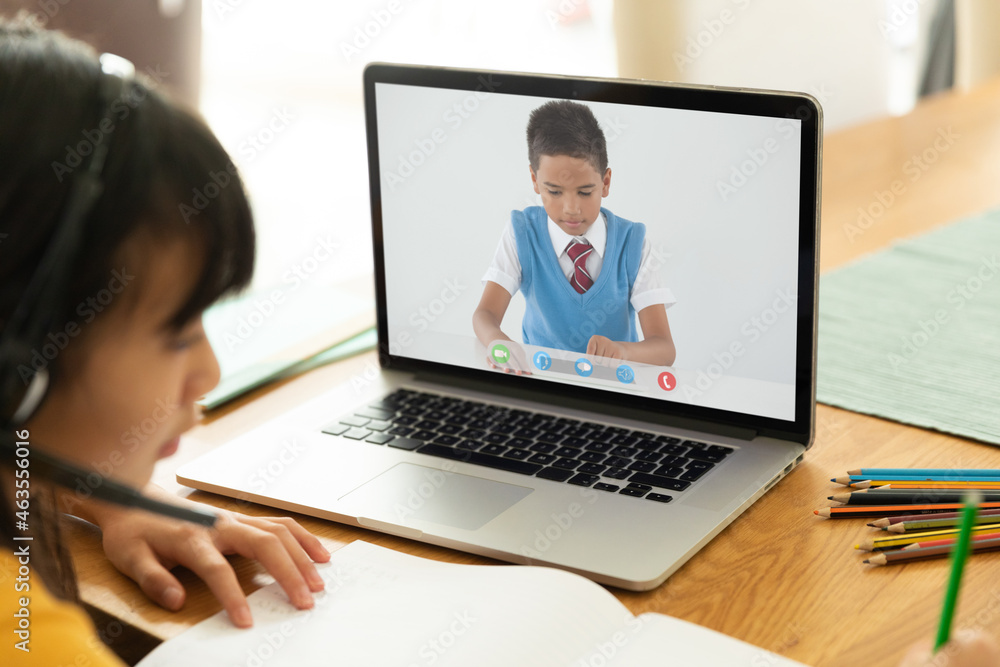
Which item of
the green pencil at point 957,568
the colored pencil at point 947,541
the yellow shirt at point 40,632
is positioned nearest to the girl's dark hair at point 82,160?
the yellow shirt at point 40,632

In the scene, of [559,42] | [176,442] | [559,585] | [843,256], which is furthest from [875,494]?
[559,42]

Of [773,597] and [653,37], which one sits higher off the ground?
[653,37]

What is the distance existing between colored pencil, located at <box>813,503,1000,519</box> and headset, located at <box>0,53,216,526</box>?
18.3 inches

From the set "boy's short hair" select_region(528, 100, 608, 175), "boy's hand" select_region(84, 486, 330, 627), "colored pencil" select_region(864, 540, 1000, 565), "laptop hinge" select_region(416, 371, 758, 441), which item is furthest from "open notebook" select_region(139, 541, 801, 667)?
"boy's short hair" select_region(528, 100, 608, 175)

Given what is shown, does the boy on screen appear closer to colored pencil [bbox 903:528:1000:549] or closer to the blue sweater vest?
the blue sweater vest

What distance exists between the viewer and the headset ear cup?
484 mm

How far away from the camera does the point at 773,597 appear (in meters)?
0.65

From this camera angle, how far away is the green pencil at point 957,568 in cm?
42

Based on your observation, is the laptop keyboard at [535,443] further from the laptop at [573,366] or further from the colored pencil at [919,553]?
the colored pencil at [919,553]

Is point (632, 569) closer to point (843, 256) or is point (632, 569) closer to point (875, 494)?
point (875, 494)

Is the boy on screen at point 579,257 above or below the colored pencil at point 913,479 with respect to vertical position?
above

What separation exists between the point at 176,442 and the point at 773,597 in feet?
1.35

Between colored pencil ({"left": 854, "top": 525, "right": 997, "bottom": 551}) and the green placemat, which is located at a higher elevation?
the green placemat

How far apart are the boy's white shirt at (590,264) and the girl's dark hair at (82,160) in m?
0.37
